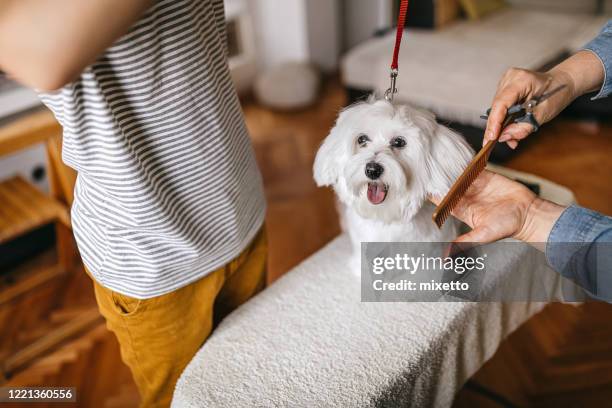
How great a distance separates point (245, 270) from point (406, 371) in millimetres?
385

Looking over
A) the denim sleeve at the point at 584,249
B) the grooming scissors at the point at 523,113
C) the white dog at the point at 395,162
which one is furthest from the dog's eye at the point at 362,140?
the denim sleeve at the point at 584,249

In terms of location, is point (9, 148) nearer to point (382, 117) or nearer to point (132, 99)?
point (132, 99)

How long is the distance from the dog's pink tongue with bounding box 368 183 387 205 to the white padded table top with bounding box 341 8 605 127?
150cm

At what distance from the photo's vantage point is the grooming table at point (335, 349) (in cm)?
94

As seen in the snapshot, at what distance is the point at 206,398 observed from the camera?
3.07 ft

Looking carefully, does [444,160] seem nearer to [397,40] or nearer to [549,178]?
[397,40]

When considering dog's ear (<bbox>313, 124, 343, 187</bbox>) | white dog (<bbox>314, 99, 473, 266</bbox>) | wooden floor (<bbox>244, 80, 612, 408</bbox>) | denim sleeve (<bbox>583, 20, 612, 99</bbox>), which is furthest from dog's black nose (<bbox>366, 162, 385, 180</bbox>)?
wooden floor (<bbox>244, 80, 612, 408</bbox>)

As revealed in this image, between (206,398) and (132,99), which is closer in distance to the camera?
(132,99)

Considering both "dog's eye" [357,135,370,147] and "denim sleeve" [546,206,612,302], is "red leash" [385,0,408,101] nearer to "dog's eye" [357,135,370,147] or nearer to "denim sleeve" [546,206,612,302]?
"dog's eye" [357,135,370,147]

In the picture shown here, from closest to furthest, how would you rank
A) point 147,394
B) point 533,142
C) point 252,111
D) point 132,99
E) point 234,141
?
1. point 132,99
2. point 234,141
3. point 147,394
4. point 533,142
5. point 252,111

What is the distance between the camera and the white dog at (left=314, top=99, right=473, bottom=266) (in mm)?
984

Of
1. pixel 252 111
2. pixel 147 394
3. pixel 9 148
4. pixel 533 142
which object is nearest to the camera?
pixel 147 394

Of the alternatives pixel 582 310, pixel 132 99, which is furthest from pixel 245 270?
pixel 582 310

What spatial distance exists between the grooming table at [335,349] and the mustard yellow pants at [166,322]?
50 millimetres
